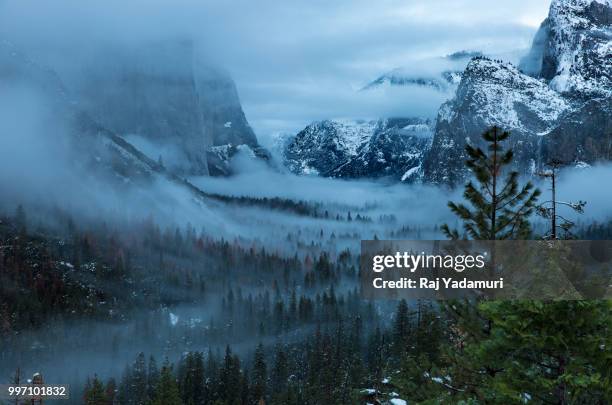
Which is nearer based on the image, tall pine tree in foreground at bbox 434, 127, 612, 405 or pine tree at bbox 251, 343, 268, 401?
tall pine tree in foreground at bbox 434, 127, 612, 405

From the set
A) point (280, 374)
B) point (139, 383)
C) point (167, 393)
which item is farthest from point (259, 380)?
point (167, 393)

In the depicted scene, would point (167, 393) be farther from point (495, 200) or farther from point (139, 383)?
point (139, 383)

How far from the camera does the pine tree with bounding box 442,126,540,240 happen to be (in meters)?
24.3

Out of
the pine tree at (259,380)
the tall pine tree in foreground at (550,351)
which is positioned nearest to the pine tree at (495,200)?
the tall pine tree in foreground at (550,351)

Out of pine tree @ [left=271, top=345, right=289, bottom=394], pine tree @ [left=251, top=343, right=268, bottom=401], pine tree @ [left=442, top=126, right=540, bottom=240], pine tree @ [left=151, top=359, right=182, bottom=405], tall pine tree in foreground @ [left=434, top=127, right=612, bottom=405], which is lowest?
pine tree @ [left=271, top=345, right=289, bottom=394]

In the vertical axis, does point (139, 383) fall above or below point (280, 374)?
above

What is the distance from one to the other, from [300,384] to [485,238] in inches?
5624

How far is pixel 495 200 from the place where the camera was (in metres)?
24.4

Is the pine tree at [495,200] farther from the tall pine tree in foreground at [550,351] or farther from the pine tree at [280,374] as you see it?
the pine tree at [280,374]

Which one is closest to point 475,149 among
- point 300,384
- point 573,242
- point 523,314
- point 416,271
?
point 416,271

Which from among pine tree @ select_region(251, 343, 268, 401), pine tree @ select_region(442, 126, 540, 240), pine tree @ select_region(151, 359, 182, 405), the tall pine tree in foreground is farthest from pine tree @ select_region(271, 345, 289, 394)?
the tall pine tree in foreground

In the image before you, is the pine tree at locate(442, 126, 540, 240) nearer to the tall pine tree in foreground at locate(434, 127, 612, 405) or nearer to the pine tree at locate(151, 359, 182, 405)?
the tall pine tree in foreground at locate(434, 127, 612, 405)

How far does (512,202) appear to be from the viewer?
24547 mm

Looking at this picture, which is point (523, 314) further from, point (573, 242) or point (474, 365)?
point (474, 365)
